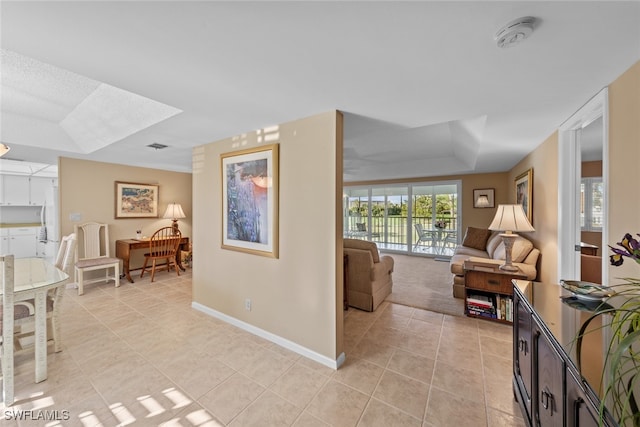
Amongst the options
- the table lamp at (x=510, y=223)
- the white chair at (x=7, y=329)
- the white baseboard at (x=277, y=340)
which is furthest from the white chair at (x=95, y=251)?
the table lamp at (x=510, y=223)

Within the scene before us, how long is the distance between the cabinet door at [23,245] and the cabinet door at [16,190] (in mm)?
766

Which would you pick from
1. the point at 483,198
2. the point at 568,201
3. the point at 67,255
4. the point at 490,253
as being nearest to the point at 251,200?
the point at 67,255

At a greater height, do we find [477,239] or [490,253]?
[477,239]

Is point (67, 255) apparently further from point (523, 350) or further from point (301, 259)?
point (523, 350)

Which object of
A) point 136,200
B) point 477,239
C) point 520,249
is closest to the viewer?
point 520,249

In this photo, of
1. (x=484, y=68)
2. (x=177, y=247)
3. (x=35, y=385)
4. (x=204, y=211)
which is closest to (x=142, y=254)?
(x=177, y=247)

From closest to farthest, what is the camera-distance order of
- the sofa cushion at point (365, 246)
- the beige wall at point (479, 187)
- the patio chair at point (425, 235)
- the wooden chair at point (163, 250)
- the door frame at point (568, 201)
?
Result: 1. the door frame at point (568, 201)
2. the sofa cushion at point (365, 246)
3. the wooden chair at point (163, 250)
4. the beige wall at point (479, 187)
5. the patio chair at point (425, 235)

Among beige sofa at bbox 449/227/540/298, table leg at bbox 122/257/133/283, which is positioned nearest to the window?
beige sofa at bbox 449/227/540/298

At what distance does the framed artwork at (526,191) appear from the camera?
10.8 feet

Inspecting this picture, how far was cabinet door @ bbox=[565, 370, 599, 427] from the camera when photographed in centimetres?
73

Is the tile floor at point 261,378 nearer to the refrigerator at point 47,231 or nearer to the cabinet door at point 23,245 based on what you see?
the refrigerator at point 47,231

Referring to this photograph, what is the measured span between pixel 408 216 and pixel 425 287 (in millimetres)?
3190

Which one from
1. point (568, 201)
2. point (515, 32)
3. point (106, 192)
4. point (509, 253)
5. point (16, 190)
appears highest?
point (515, 32)

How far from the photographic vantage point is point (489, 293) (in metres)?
2.98
